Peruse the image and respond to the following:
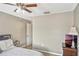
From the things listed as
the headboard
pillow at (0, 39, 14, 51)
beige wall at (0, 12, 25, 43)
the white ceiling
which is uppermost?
the white ceiling

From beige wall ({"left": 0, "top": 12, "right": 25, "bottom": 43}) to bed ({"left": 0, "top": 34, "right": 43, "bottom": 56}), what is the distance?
0.27 feet

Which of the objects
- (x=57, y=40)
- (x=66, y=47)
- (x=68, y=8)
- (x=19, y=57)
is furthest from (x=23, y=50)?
(x=68, y=8)

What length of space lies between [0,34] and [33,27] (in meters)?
0.52

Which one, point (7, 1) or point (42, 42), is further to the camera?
point (42, 42)

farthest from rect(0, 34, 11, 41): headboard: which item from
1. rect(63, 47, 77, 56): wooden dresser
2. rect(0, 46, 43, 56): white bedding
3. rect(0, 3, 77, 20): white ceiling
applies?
rect(63, 47, 77, 56): wooden dresser

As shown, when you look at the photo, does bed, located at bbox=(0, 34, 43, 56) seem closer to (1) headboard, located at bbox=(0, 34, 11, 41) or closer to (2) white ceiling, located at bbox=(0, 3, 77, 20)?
(1) headboard, located at bbox=(0, 34, 11, 41)

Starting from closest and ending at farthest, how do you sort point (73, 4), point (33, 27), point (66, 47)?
point (73, 4) → point (66, 47) → point (33, 27)

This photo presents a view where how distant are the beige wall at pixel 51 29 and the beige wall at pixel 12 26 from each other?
212 mm

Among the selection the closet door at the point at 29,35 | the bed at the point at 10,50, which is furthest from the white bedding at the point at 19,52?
the closet door at the point at 29,35

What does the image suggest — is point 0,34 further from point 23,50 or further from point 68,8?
point 68,8

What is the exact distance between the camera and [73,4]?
4.30ft

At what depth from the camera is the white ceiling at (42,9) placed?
53.6 inches

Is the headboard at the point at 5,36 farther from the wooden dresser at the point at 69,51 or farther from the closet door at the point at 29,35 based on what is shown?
the wooden dresser at the point at 69,51

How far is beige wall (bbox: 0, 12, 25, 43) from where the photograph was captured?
4.66ft
